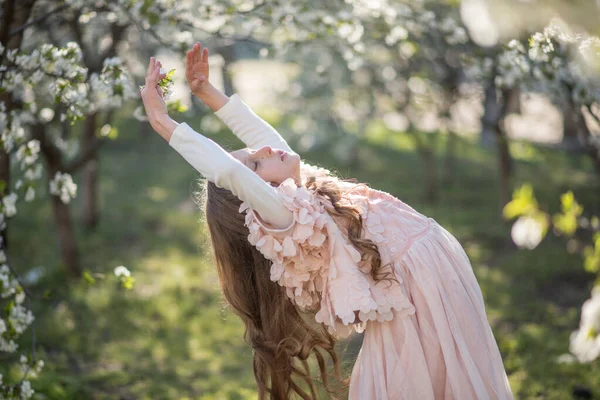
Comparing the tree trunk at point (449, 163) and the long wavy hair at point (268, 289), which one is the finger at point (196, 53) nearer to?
the long wavy hair at point (268, 289)

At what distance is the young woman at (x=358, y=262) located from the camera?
2117mm

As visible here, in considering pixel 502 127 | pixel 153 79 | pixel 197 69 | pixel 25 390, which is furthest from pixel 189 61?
pixel 502 127

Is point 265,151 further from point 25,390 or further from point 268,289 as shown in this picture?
point 25,390

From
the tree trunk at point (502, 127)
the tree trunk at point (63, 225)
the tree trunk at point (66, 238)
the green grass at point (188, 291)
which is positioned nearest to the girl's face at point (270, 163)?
the green grass at point (188, 291)

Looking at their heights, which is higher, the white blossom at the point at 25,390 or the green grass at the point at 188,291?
the white blossom at the point at 25,390

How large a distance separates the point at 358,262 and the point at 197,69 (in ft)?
3.11

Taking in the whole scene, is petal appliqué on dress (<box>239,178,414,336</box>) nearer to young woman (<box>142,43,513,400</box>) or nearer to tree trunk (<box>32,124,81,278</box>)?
young woman (<box>142,43,513,400</box>)

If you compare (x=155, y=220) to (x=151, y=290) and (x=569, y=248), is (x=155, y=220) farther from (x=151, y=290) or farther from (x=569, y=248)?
(x=569, y=248)

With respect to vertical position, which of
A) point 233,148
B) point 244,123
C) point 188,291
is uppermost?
point 244,123

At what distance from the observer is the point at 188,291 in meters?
5.62

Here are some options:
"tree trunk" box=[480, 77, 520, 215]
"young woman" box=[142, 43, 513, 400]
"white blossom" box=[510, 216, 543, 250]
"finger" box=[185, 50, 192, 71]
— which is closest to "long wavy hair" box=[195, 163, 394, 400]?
"young woman" box=[142, 43, 513, 400]

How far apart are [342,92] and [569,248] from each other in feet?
11.7

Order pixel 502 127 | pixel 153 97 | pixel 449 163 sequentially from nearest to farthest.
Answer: pixel 153 97, pixel 502 127, pixel 449 163

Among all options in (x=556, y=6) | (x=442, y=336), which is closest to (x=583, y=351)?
(x=442, y=336)
